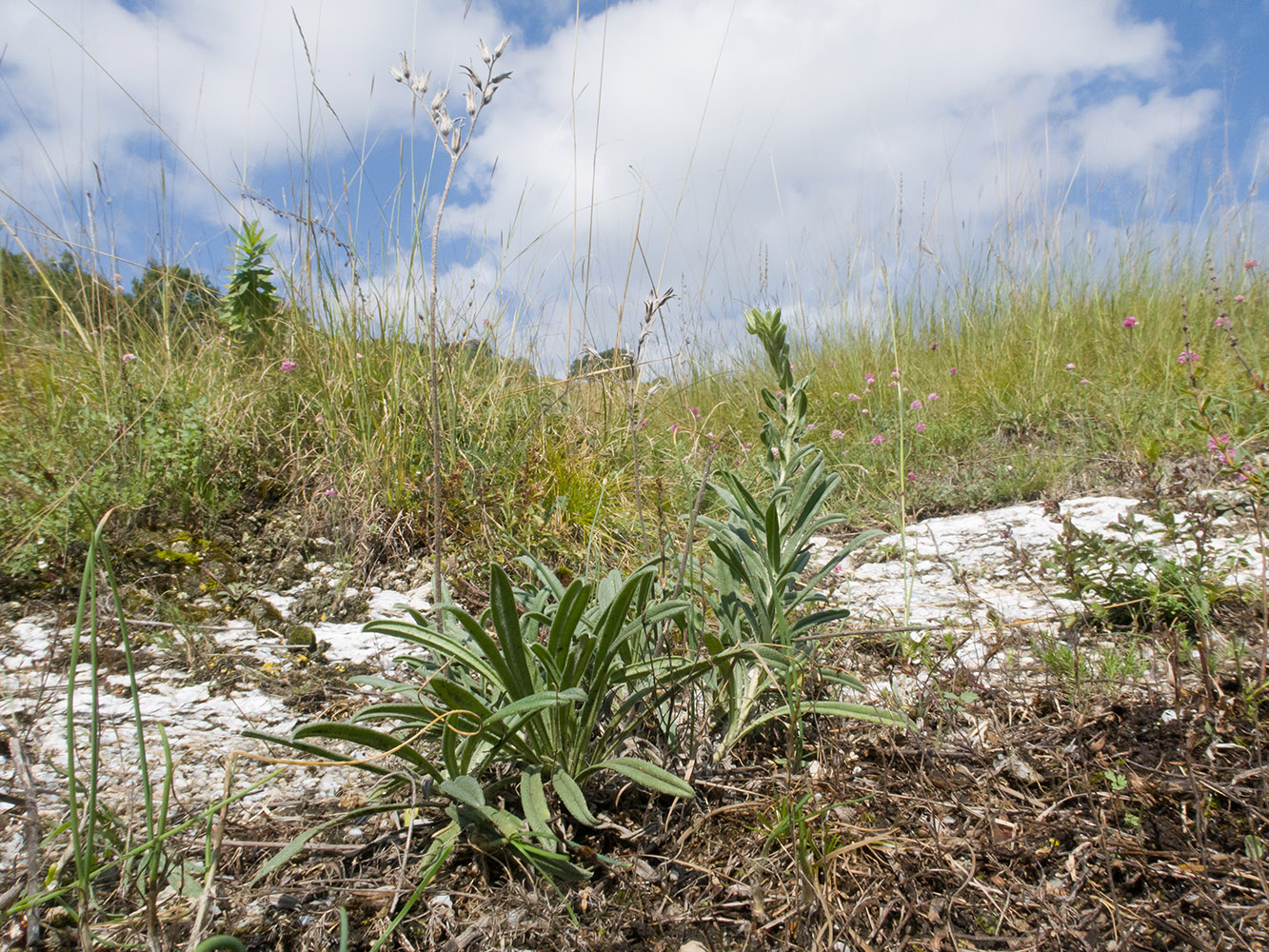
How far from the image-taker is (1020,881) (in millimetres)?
1121

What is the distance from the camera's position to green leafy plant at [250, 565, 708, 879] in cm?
111

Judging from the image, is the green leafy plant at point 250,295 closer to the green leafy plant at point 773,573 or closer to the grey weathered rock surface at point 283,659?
the grey weathered rock surface at point 283,659

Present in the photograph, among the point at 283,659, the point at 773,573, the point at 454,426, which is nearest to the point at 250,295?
the point at 454,426

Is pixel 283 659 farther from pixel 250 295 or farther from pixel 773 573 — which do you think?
pixel 250 295

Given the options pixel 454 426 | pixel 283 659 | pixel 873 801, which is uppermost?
pixel 454 426

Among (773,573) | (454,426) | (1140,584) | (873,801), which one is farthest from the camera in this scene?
(454,426)

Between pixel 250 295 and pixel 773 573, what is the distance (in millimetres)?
3365

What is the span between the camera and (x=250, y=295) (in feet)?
11.9

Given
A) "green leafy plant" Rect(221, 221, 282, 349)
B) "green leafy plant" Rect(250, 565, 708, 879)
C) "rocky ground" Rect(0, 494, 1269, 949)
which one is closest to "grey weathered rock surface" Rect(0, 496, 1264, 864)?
"rocky ground" Rect(0, 494, 1269, 949)

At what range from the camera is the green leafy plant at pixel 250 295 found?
3.55 metres

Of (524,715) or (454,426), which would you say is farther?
(454,426)

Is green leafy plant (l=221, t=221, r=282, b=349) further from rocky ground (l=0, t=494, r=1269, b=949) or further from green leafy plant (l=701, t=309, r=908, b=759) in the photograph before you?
green leafy plant (l=701, t=309, r=908, b=759)

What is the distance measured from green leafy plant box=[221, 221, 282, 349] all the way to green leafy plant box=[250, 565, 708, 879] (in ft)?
9.56

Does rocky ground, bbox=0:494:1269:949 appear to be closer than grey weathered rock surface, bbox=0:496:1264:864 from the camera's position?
Yes
